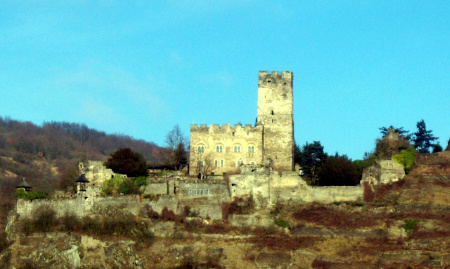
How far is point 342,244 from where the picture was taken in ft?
145

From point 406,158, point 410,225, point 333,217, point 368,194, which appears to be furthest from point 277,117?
point 410,225

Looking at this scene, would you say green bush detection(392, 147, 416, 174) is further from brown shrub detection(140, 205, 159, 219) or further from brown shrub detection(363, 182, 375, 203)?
brown shrub detection(140, 205, 159, 219)

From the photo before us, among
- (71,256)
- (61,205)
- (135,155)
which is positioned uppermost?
(135,155)

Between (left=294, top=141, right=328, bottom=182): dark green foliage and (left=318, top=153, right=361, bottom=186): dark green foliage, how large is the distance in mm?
3971

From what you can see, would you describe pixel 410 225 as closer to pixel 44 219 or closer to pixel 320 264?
pixel 320 264

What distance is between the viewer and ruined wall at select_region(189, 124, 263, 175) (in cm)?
5528

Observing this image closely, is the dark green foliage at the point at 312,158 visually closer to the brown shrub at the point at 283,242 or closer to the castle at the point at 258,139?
the castle at the point at 258,139

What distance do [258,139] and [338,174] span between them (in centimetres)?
726

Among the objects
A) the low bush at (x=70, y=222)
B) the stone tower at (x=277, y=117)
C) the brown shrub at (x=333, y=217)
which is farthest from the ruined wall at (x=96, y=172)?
the brown shrub at (x=333, y=217)

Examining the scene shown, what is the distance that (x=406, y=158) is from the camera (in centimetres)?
5112

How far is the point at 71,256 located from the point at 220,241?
8498 millimetres

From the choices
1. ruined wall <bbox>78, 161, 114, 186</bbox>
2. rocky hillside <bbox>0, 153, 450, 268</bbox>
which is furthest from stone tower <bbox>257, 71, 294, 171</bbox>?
ruined wall <bbox>78, 161, 114, 186</bbox>

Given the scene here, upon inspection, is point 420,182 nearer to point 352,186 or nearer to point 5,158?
point 352,186

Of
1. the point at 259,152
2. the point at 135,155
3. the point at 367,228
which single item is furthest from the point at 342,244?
the point at 135,155
